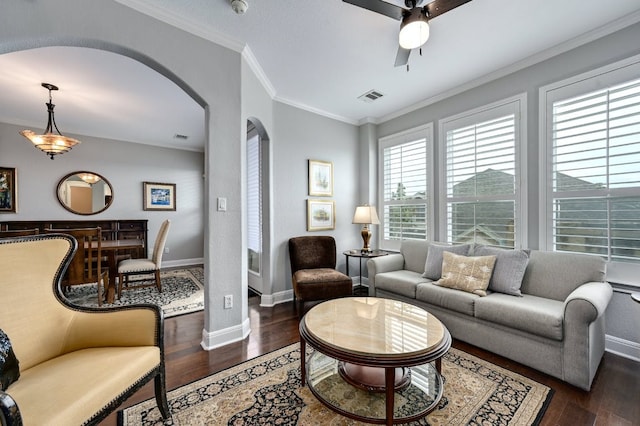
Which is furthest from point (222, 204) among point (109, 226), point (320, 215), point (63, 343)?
point (109, 226)

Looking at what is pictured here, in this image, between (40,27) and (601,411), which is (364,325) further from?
(40,27)

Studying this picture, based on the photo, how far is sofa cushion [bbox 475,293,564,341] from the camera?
1896 mm

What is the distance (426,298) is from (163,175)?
5.84 meters

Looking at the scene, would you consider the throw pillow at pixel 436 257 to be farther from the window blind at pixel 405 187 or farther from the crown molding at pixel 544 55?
the crown molding at pixel 544 55

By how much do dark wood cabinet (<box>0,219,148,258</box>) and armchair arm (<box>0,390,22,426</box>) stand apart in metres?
4.35

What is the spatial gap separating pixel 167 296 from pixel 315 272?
7.38 ft

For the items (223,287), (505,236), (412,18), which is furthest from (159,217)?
(505,236)

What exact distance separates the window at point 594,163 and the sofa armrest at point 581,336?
2.46 feet

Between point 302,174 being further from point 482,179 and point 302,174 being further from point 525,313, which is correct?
point 525,313

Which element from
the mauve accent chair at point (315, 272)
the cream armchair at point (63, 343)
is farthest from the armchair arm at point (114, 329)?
the mauve accent chair at point (315, 272)

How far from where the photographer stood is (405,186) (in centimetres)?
399

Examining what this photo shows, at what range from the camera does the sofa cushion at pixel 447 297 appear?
238 cm

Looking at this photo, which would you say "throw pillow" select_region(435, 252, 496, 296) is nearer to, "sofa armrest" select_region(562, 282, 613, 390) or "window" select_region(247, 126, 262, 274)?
"sofa armrest" select_region(562, 282, 613, 390)

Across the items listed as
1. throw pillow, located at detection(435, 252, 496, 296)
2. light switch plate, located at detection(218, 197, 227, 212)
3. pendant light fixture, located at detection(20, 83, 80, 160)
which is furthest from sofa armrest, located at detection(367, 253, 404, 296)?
pendant light fixture, located at detection(20, 83, 80, 160)
